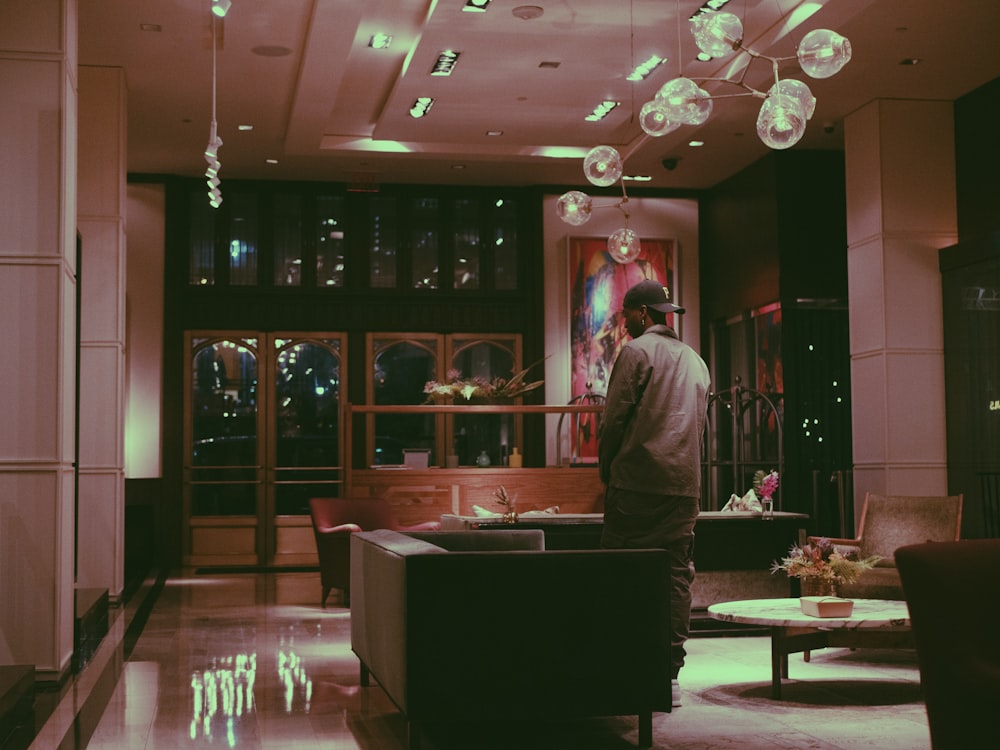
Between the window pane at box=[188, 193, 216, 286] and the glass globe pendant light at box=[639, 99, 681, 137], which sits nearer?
the glass globe pendant light at box=[639, 99, 681, 137]

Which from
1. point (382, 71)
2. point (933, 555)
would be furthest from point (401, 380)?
point (933, 555)

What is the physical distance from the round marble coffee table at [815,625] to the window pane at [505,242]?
8.12m

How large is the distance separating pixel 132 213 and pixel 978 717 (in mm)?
11688

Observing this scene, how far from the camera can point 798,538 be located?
7633 millimetres

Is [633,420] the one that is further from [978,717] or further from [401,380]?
[401,380]

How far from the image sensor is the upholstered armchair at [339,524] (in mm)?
9133

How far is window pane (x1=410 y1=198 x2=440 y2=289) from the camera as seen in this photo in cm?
1357

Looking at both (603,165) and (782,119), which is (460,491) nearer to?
(603,165)

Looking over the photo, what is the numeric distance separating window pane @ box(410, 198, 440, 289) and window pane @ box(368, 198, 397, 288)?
232 mm

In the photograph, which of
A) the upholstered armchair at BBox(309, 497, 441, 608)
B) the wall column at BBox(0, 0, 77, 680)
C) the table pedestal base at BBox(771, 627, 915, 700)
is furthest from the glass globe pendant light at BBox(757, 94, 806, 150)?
the upholstered armchair at BBox(309, 497, 441, 608)

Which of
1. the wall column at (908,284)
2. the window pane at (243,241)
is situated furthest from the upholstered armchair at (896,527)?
the window pane at (243,241)

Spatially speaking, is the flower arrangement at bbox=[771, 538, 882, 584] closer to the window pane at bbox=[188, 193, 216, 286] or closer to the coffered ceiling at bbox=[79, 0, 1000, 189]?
the coffered ceiling at bbox=[79, 0, 1000, 189]

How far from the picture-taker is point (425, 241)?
13641mm

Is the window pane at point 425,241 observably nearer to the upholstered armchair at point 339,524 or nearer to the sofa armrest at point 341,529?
the upholstered armchair at point 339,524
